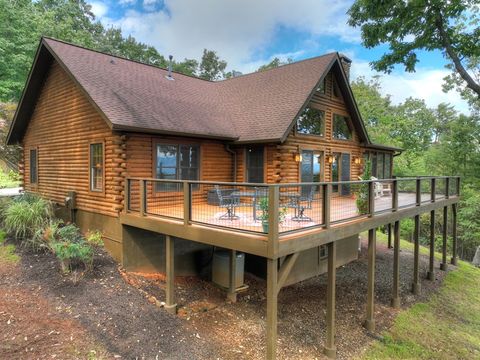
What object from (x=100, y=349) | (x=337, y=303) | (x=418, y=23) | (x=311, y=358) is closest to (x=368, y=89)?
(x=418, y=23)

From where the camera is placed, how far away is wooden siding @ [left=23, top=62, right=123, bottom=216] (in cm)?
844

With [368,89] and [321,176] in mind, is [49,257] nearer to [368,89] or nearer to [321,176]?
[321,176]

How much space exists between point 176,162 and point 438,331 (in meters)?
8.50

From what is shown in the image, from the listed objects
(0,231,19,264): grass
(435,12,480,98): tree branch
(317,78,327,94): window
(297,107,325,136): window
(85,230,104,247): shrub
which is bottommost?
(0,231,19,264): grass

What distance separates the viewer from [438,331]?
A: 829 centimetres

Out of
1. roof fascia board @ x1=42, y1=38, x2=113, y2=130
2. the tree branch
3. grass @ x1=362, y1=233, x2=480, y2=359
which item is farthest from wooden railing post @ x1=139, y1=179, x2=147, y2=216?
the tree branch

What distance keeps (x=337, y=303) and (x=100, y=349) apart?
640cm

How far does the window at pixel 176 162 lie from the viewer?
9156 mm

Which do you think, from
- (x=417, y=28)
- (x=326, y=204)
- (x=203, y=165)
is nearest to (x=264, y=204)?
(x=326, y=204)

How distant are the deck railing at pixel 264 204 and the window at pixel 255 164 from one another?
168 cm

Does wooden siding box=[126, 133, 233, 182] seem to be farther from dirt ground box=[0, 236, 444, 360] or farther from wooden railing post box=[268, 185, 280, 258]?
wooden railing post box=[268, 185, 280, 258]

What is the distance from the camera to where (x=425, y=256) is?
15.3 metres

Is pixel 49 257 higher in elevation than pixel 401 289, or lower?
higher

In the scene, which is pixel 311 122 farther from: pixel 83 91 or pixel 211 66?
pixel 211 66
